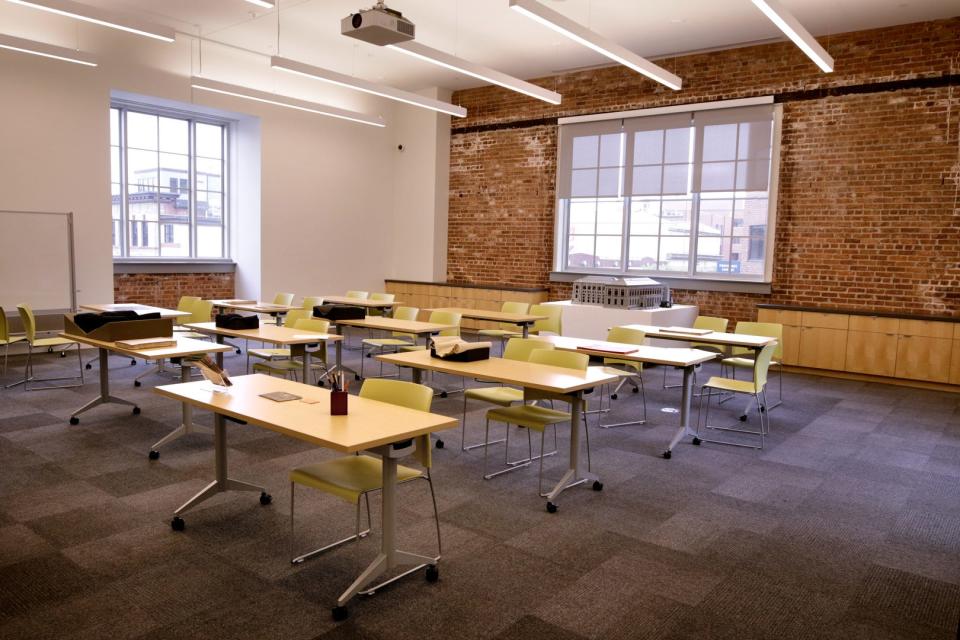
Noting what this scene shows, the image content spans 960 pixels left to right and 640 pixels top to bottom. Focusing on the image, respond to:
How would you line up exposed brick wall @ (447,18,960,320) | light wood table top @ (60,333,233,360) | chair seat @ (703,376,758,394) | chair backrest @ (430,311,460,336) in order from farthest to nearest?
exposed brick wall @ (447,18,960,320), chair backrest @ (430,311,460,336), chair seat @ (703,376,758,394), light wood table top @ (60,333,233,360)

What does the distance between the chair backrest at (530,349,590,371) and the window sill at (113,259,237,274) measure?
24.6 ft

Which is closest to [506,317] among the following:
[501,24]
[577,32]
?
[577,32]

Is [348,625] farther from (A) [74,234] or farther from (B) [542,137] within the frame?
(B) [542,137]

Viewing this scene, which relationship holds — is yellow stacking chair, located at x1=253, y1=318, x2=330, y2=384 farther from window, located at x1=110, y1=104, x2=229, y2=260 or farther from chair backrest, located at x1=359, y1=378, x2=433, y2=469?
window, located at x1=110, y1=104, x2=229, y2=260

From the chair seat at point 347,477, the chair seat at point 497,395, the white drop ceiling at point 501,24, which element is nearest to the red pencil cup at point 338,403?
the chair seat at point 347,477

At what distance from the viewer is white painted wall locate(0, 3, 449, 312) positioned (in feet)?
28.8

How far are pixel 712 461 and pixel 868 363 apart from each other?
4.50 metres

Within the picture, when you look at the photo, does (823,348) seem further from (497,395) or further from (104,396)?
(104,396)

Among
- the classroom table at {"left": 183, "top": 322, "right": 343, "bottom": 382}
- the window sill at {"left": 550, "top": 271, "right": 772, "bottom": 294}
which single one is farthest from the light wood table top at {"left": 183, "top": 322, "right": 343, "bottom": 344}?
the window sill at {"left": 550, "top": 271, "right": 772, "bottom": 294}

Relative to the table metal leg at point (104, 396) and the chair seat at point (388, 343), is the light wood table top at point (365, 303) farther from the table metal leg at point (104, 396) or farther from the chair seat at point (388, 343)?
the table metal leg at point (104, 396)

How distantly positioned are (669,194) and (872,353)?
352 centimetres

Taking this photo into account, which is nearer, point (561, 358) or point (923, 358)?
point (561, 358)

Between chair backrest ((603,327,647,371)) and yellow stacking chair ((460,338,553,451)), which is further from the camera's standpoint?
chair backrest ((603,327,647,371))

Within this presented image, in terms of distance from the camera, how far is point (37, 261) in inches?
349
